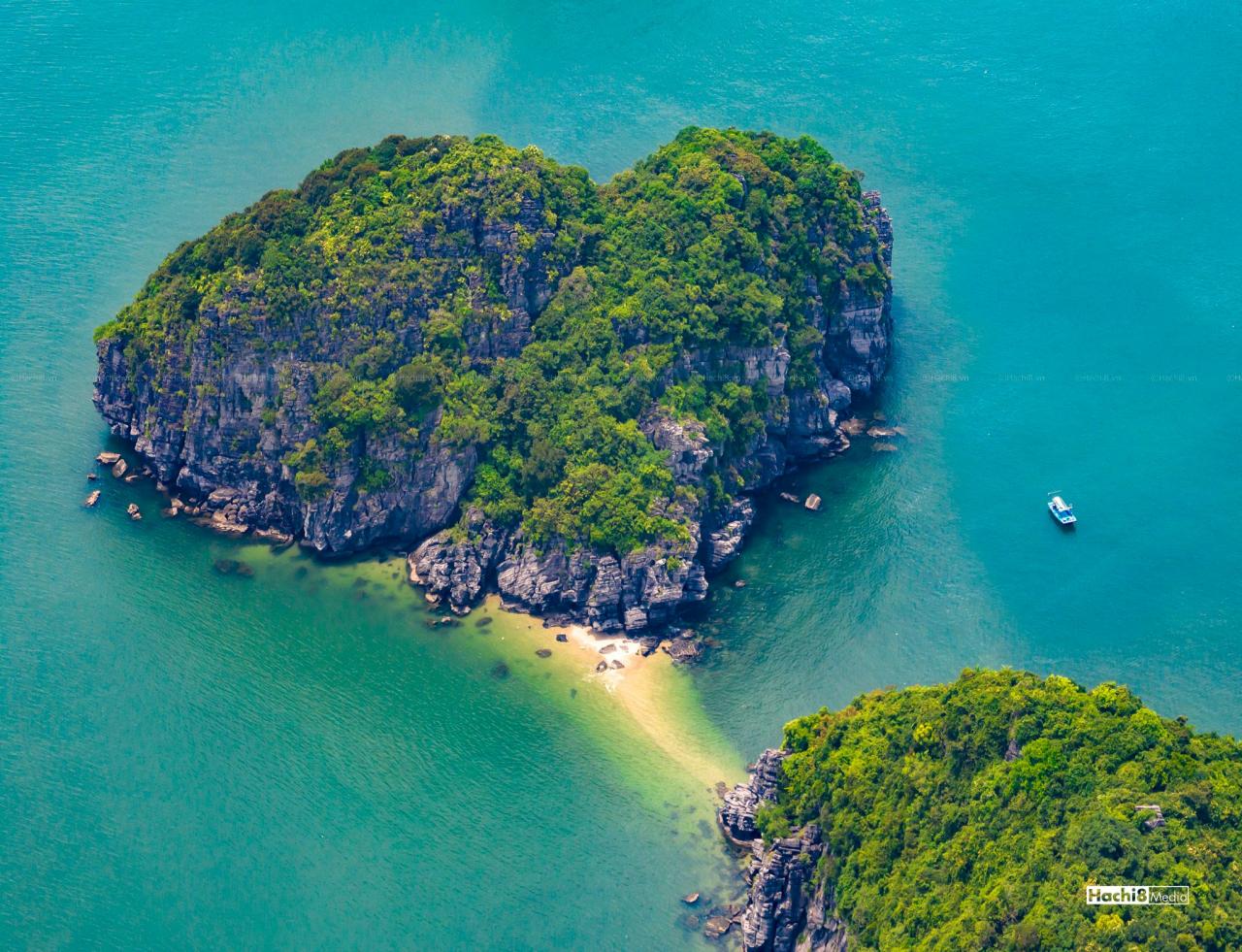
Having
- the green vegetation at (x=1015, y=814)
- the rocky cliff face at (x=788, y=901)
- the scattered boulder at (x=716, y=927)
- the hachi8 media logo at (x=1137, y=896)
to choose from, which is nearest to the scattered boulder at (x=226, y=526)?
the green vegetation at (x=1015, y=814)

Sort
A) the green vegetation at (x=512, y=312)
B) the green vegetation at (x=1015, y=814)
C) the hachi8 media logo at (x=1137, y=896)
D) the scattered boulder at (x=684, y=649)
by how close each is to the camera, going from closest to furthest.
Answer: the hachi8 media logo at (x=1137, y=896)
the green vegetation at (x=1015, y=814)
the scattered boulder at (x=684, y=649)
the green vegetation at (x=512, y=312)

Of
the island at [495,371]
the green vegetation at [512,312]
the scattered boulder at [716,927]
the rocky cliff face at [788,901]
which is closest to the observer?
the rocky cliff face at [788,901]

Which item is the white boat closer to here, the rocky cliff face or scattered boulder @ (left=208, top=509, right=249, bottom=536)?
the rocky cliff face

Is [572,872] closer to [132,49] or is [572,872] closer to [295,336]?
[295,336]

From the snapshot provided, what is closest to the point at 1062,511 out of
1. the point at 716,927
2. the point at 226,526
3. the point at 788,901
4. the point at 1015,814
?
the point at 1015,814

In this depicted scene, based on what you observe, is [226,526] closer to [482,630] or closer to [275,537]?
[275,537]

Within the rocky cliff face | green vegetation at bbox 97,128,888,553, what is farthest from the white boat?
the rocky cliff face

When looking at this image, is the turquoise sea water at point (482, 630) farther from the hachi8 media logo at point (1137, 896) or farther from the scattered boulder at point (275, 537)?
the hachi8 media logo at point (1137, 896)
